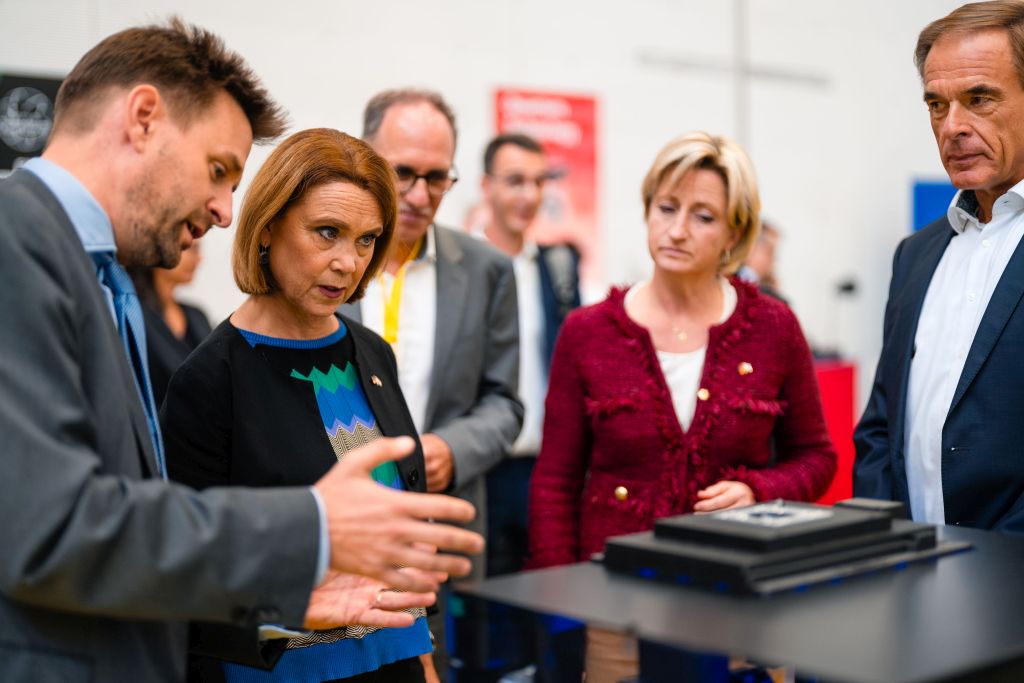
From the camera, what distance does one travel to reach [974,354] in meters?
1.96

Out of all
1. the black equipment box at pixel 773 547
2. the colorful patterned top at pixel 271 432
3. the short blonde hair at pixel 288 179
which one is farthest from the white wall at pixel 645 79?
the black equipment box at pixel 773 547

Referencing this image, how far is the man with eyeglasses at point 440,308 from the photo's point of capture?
2480 millimetres

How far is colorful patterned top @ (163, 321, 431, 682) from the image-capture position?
5.41 feet

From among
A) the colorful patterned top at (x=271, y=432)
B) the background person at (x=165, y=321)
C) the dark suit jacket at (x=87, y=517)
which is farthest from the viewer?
the background person at (x=165, y=321)

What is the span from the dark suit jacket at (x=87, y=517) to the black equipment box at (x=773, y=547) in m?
0.41

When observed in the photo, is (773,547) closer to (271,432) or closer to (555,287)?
(271,432)

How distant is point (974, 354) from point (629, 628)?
127 cm

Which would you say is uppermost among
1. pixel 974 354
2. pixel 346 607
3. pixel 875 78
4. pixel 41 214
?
pixel 875 78

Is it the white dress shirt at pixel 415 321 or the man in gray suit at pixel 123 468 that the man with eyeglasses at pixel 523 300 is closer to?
the white dress shirt at pixel 415 321

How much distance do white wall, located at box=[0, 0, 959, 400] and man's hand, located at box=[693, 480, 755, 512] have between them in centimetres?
341

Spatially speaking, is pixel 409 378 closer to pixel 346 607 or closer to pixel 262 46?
pixel 346 607

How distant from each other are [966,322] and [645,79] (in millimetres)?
5614

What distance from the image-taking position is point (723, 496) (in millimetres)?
2086

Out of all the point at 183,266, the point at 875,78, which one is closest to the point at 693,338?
the point at 183,266
